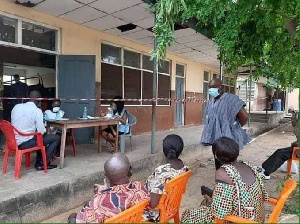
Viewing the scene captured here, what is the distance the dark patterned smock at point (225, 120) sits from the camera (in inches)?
140

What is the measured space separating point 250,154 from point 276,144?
206cm

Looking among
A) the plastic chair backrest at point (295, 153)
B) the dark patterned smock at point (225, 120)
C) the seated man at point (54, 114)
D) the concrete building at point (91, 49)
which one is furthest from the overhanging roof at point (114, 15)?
the plastic chair backrest at point (295, 153)

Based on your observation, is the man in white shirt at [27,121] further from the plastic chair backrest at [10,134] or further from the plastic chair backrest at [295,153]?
the plastic chair backrest at [295,153]

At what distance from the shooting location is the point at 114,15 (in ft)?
19.6

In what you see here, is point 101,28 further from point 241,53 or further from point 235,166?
point 235,166

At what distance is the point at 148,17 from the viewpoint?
6.06m

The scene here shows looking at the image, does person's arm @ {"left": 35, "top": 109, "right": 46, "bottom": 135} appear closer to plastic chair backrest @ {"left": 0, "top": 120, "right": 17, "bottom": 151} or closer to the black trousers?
plastic chair backrest @ {"left": 0, "top": 120, "right": 17, "bottom": 151}

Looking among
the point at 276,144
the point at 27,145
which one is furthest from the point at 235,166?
the point at 276,144

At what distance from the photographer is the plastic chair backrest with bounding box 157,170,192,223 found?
7.24ft

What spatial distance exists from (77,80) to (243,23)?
3676 mm

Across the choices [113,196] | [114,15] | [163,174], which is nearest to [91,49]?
[114,15]

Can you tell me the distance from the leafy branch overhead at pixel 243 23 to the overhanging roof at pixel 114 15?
4.96 feet

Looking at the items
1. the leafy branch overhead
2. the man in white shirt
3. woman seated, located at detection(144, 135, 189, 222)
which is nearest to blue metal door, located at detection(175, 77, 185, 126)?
the leafy branch overhead

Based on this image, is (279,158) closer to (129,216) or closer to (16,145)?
(129,216)
